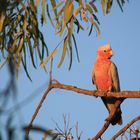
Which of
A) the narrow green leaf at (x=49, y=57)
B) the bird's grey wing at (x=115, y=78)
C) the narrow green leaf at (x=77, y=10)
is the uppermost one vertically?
the narrow green leaf at (x=77, y=10)

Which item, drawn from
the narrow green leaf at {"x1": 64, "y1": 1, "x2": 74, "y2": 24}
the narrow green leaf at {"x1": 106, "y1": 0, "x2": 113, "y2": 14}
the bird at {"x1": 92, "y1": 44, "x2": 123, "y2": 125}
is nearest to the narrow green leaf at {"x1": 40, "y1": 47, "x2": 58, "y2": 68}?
the narrow green leaf at {"x1": 64, "y1": 1, "x2": 74, "y2": 24}

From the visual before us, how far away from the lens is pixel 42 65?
213cm

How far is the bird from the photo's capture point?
11.9 feet

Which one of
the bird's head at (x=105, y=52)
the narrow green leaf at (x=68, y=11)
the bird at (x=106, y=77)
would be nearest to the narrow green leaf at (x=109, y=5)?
the narrow green leaf at (x=68, y=11)

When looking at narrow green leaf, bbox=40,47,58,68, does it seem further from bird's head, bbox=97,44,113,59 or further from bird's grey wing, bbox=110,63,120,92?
bird's head, bbox=97,44,113,59

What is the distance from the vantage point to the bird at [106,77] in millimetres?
3640

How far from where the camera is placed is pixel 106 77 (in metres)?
3.75

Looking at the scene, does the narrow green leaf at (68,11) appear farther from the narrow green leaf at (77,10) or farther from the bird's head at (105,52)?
the bird's head at (105,52)

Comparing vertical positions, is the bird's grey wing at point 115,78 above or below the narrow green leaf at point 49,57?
above

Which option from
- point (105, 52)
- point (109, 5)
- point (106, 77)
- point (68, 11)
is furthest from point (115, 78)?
point (68, 11)

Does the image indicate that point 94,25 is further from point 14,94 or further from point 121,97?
point 14,94

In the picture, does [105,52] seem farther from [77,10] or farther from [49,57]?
[49,57]

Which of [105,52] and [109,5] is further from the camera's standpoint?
[105,52]

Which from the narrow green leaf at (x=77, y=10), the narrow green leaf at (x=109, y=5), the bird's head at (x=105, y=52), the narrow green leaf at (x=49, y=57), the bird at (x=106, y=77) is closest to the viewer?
the narrow green leaf at (x=49, y=57)
